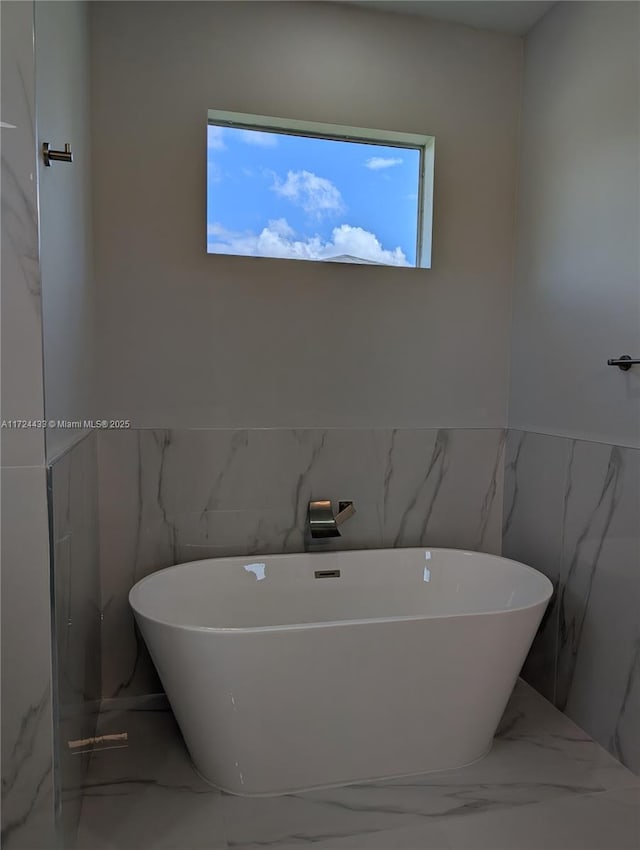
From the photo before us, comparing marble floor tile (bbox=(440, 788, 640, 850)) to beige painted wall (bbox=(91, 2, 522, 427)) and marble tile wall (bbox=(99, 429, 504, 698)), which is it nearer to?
marble tile wall (bbox=(99, 429, 504, 698))

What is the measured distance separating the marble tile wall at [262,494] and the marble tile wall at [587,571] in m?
0.28

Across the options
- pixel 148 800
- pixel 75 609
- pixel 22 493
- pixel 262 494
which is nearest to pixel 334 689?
pixel 148 800

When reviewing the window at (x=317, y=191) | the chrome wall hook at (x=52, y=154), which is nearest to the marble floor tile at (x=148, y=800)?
the chrome wall hook at (x=52, y=154)

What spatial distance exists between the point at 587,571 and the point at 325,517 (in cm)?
102

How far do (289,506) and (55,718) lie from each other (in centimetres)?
123

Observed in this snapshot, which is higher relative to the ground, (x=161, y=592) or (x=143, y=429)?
(x=143, y=429)

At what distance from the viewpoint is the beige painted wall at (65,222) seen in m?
1.37

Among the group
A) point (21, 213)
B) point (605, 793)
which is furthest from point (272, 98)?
point (605, 793)

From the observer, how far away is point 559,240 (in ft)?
7.57

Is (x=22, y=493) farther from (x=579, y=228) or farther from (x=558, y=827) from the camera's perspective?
(x=579, y=228)

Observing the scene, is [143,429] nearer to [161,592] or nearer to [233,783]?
[161,592]

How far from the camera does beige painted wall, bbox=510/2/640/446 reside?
1957mm

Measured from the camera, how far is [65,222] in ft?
5.46

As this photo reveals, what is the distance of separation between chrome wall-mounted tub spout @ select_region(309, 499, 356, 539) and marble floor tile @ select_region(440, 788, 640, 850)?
3.50ft
